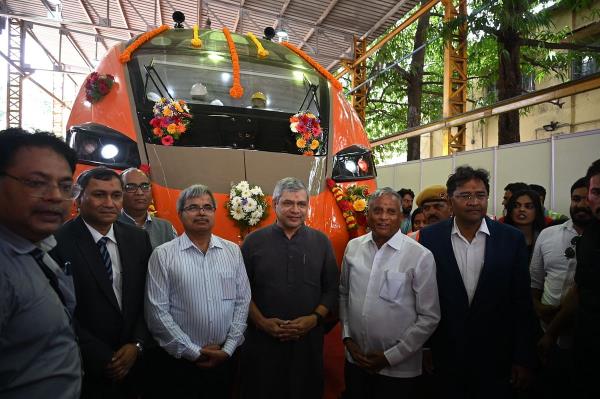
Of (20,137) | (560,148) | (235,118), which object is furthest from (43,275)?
(560,148)

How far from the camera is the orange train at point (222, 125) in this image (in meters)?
3.23

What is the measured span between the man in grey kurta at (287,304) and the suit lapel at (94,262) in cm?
78

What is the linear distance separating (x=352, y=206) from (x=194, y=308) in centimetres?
160

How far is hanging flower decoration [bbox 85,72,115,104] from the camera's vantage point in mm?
3582

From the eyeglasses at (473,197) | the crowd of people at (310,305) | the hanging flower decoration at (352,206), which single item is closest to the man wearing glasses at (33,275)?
the crowd of people at (310,305)

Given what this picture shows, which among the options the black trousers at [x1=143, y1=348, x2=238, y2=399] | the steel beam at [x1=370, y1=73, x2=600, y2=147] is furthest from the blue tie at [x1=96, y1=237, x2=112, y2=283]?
the steel beam at [x1=370, y1=73, x2=600, y2=147]

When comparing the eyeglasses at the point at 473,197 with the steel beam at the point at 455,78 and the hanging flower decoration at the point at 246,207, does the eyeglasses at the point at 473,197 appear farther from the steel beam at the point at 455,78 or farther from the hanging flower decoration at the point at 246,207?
the steel beam at the point at 455,78

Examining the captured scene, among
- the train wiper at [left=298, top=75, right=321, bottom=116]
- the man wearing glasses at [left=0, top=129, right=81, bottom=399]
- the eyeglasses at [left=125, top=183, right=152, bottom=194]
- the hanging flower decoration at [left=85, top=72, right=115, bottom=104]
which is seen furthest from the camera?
the train wiper at [left=298, top=75, right=321, bottom=116]

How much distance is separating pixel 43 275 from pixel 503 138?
28.2 feet

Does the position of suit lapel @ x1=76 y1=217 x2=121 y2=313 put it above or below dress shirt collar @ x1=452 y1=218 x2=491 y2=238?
below

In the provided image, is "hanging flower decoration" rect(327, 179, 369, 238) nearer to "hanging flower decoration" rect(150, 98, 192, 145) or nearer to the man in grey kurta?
the man in grey kurta

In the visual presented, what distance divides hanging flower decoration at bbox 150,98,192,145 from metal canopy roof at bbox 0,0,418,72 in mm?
7774

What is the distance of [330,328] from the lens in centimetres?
305

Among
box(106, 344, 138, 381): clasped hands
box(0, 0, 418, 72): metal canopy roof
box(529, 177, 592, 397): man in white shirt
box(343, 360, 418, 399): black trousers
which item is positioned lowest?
box(343, 360, 418, 399): black trousers
